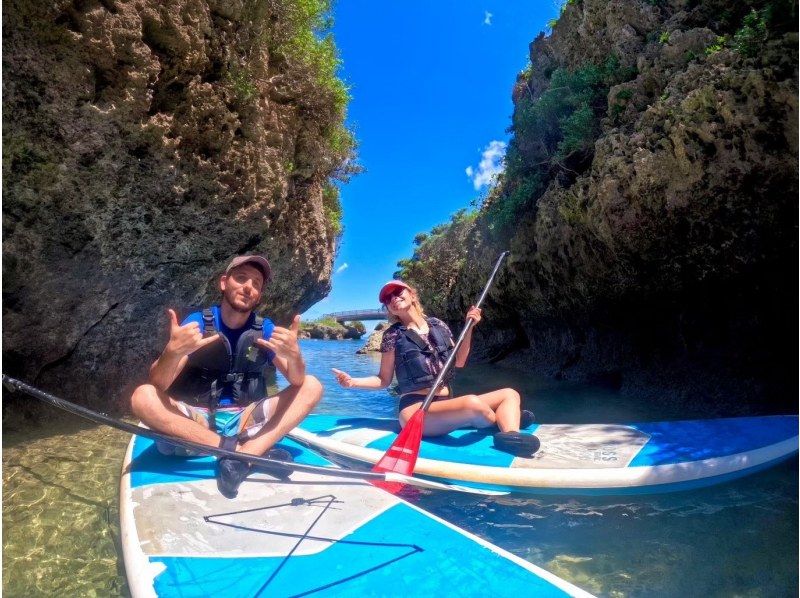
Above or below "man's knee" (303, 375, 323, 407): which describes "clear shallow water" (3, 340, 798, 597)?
below

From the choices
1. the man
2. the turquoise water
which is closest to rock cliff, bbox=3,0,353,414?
the man

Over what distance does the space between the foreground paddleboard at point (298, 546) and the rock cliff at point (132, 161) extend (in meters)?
3.12

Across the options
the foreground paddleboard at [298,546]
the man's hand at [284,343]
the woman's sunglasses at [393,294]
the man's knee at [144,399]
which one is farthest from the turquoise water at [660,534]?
the man's knee at [144,399]

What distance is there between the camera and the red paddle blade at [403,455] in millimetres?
3100

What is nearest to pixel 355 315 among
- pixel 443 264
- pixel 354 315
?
pixel 354 315

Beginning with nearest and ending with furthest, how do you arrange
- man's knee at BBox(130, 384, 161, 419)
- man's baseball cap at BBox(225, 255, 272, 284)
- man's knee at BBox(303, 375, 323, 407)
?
man's knee at BBox(130, 384, 161, 419) → man's knee at BBox(303, 375, 323, 407) → man's baseball cap at BBox(225, 255, 272, 284)

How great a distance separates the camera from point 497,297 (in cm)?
1049

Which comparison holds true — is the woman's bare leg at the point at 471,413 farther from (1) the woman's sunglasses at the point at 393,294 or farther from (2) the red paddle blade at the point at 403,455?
(1) the woman's sunglasses at the point at 393,294

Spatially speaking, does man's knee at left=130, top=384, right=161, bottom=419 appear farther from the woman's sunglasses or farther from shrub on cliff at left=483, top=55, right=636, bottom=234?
shrub on cliff at left=483, top=55, right=636, bottom=234

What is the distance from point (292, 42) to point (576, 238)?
5196 millimetres

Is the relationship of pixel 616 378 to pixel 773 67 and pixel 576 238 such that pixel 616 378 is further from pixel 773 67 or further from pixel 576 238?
pixel 773 67

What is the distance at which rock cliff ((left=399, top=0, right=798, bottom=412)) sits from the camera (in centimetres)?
448

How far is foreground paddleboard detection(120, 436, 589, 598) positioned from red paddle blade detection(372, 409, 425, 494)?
388 millimetres

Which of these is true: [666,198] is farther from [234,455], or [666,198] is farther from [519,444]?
[234,455]
